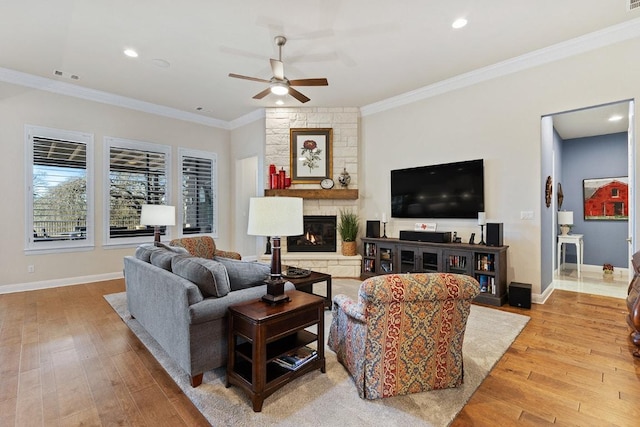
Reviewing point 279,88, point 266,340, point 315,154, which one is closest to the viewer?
point 266,340

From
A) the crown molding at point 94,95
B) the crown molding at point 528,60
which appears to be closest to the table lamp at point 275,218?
the crown molding at point 528,60

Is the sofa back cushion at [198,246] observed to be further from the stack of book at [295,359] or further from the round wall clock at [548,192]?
the round wall clock at [548,192]

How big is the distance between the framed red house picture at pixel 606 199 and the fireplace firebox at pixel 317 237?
17.1ft

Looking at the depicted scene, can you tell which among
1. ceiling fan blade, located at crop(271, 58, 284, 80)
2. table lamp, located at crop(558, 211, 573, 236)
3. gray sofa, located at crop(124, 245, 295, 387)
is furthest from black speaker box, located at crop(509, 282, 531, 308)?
ceiling fan blade, located at crop(271, 58, 284, 80)

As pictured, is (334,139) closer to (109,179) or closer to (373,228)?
(373,228)

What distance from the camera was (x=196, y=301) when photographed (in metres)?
2.01

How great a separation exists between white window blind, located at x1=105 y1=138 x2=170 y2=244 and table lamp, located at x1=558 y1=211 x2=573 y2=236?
786 cm

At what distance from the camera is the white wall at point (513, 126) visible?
11.3 ft

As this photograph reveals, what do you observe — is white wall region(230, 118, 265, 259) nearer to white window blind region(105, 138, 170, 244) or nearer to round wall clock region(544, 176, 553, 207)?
white window blind region(105, 138, 170, 244)

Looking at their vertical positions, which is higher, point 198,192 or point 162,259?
point 198,192

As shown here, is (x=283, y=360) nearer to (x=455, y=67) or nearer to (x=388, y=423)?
(x=388, y=423)

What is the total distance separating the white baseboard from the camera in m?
4.43

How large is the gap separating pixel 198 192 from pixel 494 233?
572 centimetres

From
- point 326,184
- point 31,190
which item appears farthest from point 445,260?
point 31,190
